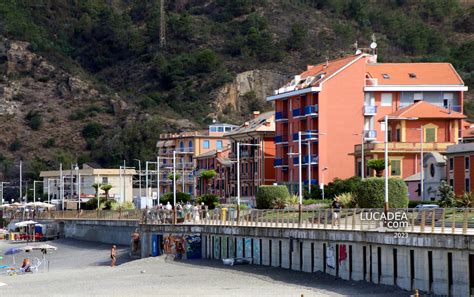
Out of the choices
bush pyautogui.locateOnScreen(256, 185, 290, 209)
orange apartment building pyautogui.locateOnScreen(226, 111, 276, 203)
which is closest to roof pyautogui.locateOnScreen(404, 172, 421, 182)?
bush pyautogui.locateOnScreen(256, 185, 290, 209)

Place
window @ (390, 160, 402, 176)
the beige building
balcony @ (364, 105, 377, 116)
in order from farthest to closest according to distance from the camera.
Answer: the beige building → balcony @ (364, 105, 377, 116) → window @ (390, 160, 402, 176)

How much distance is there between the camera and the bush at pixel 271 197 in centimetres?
8825

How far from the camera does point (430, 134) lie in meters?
112

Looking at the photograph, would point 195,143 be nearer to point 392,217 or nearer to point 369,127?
point 369,127

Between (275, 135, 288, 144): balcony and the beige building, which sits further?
the beige building

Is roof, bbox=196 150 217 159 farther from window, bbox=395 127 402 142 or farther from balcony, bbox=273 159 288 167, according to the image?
window, bbox=395 127 402 142

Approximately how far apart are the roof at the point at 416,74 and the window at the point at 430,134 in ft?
29.4

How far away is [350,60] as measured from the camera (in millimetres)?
119250

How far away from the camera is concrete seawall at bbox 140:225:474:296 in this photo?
162 feet

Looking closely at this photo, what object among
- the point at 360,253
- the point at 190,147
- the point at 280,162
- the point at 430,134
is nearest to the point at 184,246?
the point at 360,253

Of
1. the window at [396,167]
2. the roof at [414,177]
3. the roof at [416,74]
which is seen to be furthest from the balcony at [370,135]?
the roof at [414,177]

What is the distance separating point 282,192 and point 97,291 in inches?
1110

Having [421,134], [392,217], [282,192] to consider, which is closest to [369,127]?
[421,134]

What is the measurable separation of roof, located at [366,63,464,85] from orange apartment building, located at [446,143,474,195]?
23391 millimetres
